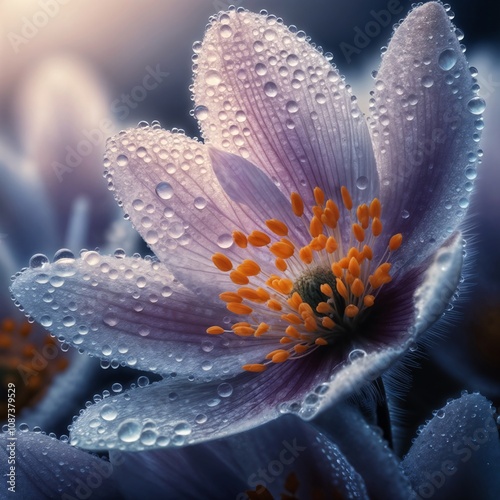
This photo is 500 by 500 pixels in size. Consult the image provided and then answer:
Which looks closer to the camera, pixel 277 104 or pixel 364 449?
pixel 364 449

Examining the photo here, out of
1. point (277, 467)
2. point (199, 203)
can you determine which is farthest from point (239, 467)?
point (199, 203)

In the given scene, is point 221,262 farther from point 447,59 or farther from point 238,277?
point 447,59

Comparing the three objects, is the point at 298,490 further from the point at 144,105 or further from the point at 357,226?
the point at 144,105

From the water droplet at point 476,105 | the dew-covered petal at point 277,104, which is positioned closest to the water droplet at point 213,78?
the dew-covered petal at point 277,104

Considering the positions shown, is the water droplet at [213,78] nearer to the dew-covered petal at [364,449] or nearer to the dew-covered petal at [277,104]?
the dew-covered petal at [277,104]

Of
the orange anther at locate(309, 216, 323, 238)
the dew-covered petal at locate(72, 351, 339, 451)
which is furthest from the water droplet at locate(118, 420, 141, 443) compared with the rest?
the orange anther at locate(309, 216, 323, 238)

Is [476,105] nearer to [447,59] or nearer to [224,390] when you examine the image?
[447,59]

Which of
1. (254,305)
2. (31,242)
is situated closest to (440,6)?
(254,305)

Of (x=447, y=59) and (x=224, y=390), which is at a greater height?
(x=447, y=59)
